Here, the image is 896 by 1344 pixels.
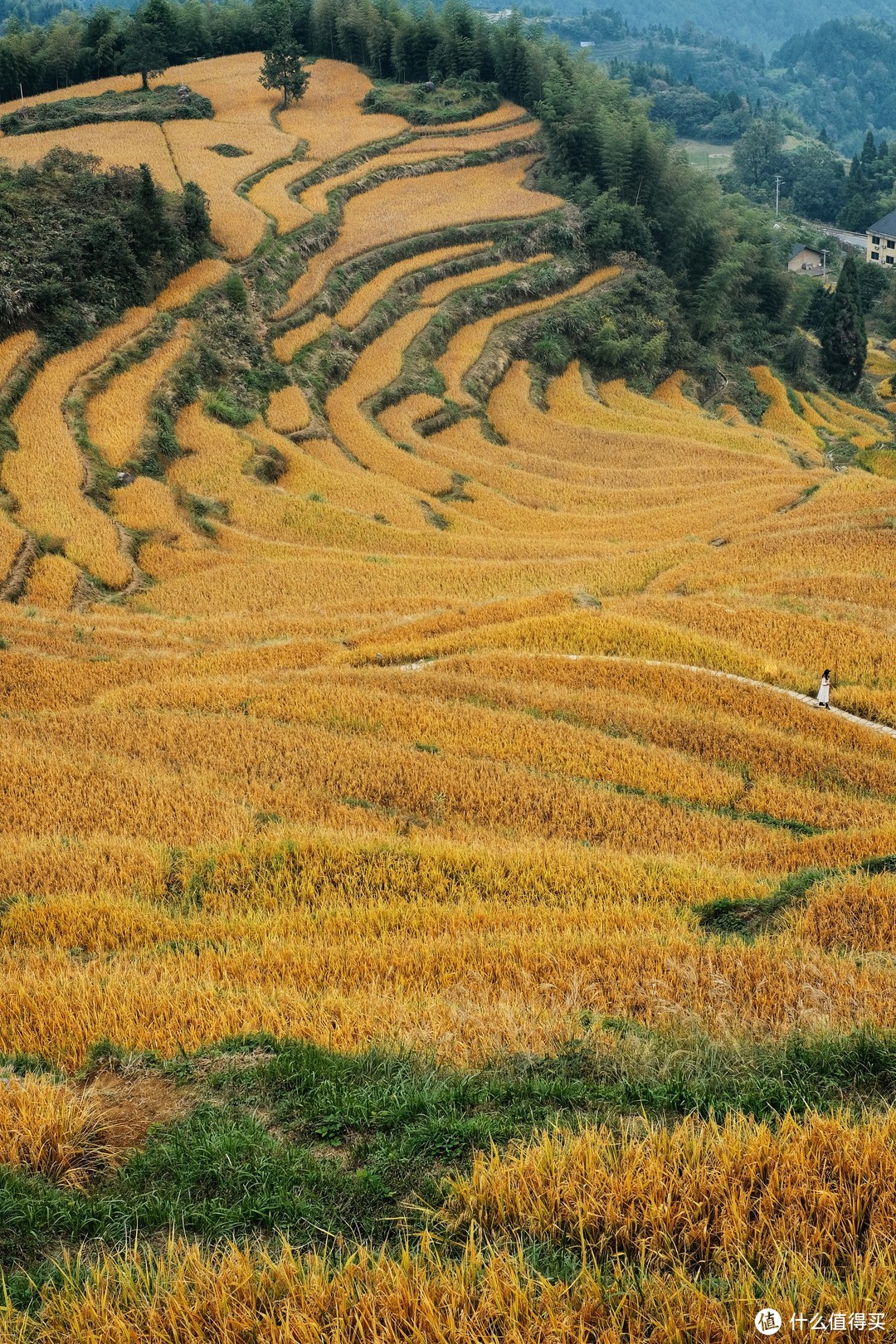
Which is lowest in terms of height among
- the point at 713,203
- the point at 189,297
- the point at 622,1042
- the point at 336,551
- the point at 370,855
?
the point at 336,551

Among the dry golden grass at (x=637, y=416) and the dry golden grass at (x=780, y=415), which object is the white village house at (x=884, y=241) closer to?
the dry golden grass at (x=780, y=415)

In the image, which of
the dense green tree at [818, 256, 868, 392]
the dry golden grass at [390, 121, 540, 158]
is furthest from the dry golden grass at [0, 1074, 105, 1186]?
the dense green tree at [818, 256, 868, 392]

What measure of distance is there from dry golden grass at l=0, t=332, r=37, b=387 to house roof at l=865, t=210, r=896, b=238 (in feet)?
362

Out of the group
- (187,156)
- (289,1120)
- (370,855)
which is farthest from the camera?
(187,156)

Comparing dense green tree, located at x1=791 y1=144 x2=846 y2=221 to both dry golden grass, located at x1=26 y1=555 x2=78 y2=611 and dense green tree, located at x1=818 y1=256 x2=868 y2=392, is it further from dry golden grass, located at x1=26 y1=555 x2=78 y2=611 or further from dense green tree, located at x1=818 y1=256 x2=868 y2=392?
dry golden grass, located at x1=26 y1=555 x2=78 y2=611

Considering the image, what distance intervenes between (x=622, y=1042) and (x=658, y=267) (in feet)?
237

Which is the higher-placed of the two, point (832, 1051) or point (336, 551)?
point (832, 1051)

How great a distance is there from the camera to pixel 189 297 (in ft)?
149

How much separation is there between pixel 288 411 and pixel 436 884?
3614 centimetres

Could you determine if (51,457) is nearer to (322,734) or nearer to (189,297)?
(189,297)

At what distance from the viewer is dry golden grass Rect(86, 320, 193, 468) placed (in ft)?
115

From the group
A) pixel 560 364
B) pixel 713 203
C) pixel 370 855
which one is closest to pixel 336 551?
pixel 370 855

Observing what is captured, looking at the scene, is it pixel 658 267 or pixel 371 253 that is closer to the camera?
pixel 371 253

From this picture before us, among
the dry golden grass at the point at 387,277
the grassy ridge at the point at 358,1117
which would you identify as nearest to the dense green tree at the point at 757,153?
the dry golden grass at the point at 387,277
